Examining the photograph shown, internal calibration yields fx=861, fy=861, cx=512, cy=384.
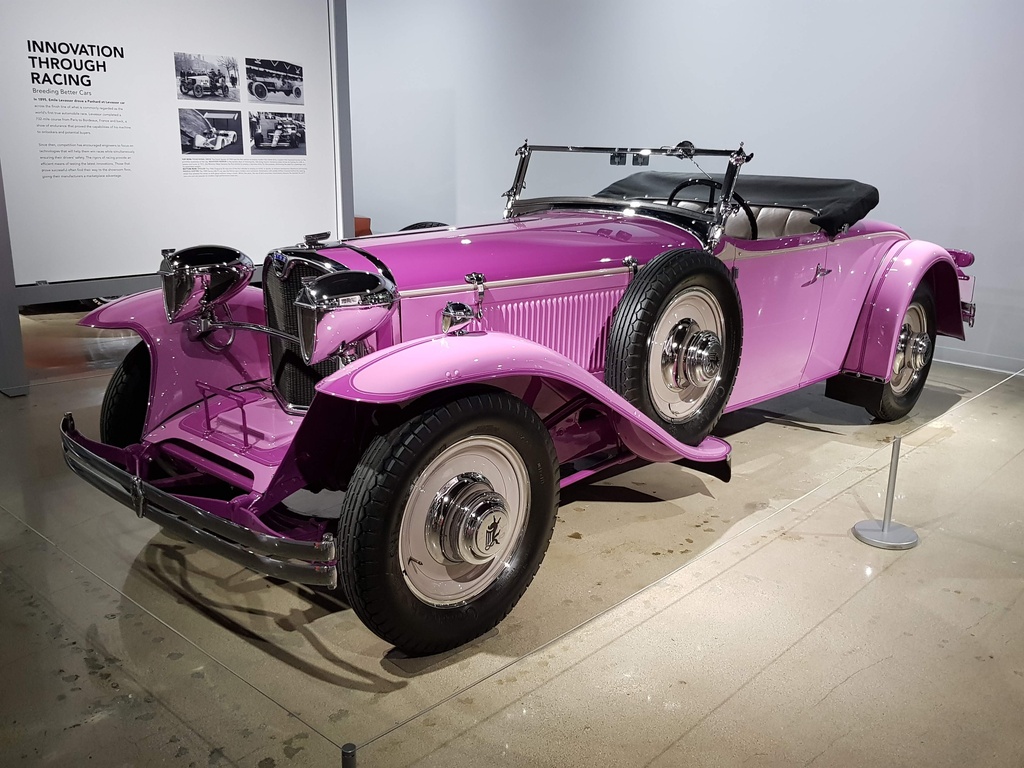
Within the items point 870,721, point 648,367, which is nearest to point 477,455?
point 648,367

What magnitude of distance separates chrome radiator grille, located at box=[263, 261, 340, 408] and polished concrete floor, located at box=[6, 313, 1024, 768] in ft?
2.28

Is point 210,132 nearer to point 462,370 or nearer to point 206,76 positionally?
point 206,76

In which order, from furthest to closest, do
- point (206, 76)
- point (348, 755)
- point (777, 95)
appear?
point (777, 95) < point (206, 76) < point (348, 755)

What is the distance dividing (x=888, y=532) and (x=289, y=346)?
2.44 m

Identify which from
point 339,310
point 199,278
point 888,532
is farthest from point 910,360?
point 199,278

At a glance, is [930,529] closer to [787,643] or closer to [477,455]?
[787,643]

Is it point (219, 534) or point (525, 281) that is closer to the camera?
point (219, 534)

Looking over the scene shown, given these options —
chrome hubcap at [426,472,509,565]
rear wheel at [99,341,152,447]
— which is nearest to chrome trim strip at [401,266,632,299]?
chrome hubcap at [426,472,509,565]

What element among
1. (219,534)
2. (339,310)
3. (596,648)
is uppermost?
(339,310)

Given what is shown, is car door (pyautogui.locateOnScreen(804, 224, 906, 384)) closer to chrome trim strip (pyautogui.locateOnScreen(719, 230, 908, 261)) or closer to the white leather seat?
chrome trim strip (pyautogui.locateOnScreen(719, 230, 908, 261))

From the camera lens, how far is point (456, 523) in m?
2.49

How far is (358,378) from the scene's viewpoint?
7.63ft

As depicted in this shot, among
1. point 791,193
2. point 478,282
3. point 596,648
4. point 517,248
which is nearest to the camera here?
point 596,648

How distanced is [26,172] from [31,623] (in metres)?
3.75
